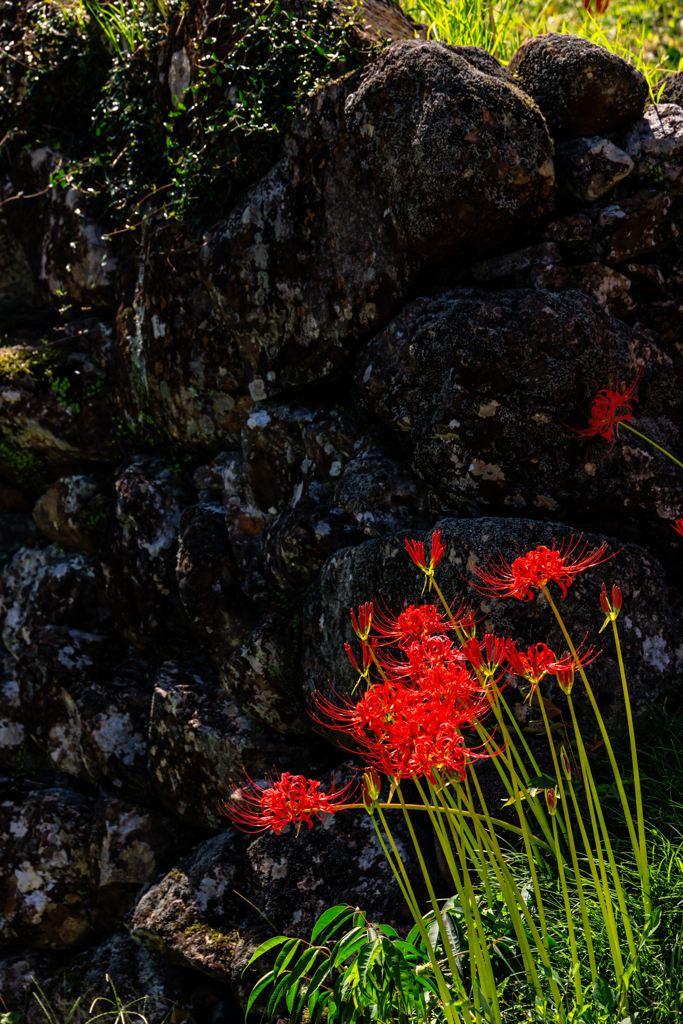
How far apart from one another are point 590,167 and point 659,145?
0.31 meters

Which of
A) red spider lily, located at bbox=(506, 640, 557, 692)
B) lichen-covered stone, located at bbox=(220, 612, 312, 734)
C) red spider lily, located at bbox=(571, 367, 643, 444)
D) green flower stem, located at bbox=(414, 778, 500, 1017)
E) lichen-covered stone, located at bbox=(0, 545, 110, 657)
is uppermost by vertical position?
red spider lily, located at bbox=(571, 367, 643, 444)

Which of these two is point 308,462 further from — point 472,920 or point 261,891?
point 472,920

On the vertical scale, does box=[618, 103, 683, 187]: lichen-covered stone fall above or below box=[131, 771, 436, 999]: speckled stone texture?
above

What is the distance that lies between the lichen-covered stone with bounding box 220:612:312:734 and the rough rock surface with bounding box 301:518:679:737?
22.8 inches

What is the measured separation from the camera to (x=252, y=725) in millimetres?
3527

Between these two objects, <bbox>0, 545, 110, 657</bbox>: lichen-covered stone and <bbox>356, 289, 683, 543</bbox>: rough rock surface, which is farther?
<bbox>0, 545, 110, 657</bbox>: lichen-covered stone

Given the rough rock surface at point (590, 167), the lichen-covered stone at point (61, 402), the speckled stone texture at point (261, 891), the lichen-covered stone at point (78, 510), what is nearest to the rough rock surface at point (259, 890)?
the speckled stone texture at point (261, 891)

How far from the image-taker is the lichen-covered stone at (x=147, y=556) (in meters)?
4.04

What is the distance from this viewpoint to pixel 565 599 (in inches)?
104

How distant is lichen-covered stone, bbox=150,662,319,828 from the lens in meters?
3.46

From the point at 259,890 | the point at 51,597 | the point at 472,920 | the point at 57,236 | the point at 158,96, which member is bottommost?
the point at 259,890

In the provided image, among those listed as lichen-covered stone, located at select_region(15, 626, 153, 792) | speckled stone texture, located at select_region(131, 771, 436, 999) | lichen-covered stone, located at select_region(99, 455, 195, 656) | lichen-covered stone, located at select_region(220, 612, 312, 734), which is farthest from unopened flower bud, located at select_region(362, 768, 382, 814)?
lichen-covered stone, located at select_region(15, 626, 153, 792)

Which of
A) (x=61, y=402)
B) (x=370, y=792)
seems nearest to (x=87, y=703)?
(x=61, y=402)

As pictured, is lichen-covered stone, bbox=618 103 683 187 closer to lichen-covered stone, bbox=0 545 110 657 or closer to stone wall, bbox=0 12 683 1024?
stone wall, bbox=0 12 683 1024
